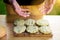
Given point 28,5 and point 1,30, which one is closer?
point 1,30

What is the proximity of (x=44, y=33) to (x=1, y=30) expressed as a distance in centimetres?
19

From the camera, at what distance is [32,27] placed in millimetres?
867

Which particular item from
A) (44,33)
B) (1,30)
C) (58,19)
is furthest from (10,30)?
(58,19)

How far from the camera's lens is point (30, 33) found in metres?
0.85

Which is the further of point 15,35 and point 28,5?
point 28,5

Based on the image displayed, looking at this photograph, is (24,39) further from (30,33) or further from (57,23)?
(57,23)

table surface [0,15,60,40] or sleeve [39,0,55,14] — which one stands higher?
sleeve [39,0,55,14]

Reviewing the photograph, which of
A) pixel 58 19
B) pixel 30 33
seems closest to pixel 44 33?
pixel 30 33

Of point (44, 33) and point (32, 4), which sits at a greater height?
point (32, 4)

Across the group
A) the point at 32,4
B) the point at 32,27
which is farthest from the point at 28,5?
the point at 32,27

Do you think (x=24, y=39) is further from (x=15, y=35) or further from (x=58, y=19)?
(x=58, y=19)

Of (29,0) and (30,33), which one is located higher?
(29,0)

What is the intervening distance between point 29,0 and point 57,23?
0.59 feet

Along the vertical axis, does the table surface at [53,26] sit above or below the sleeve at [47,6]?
below
